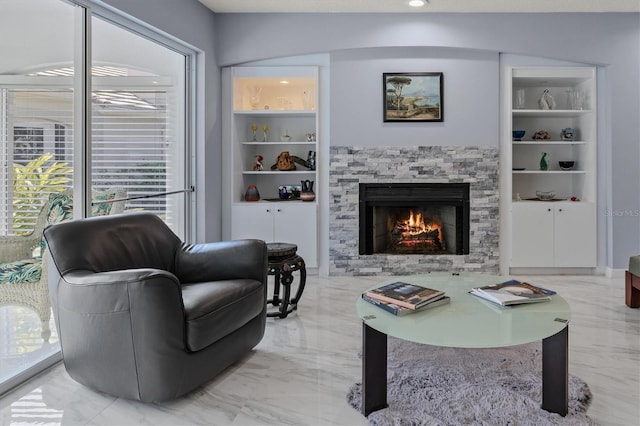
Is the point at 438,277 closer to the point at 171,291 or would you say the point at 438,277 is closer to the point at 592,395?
the point at 592,395

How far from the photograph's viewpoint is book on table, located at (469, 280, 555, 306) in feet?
7.09

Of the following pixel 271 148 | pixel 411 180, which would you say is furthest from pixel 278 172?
pixel 411 180

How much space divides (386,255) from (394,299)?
2586 millimetres

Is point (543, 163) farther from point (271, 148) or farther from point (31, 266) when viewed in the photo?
point (31, 266)

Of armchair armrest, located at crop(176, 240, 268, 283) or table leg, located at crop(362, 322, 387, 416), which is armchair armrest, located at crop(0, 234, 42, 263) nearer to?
armchair armrest, located at crop(176, 240, 268, 283)

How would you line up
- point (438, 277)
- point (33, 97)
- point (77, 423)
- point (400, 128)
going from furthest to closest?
point (400, 128), point (438, 277), point (33, 97), point (77, 423)

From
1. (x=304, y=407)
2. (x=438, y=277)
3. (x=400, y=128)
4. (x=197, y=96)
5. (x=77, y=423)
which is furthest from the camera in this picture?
(x=400, y=128)

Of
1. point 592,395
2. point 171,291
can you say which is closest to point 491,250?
point 592,395

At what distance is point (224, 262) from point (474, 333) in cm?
143

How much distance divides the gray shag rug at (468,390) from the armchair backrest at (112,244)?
4.41 feet

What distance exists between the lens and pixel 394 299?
7.03ft

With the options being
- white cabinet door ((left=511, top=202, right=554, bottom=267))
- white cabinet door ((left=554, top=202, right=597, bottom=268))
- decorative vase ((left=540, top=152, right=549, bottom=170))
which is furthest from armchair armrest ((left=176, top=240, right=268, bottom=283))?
decorative vase ((left=540, top=152, right=549, bottom=170))

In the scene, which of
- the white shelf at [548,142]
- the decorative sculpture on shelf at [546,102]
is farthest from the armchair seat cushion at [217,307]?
the decorative sculpture on shelf at [546,102]

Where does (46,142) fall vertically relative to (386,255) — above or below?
above
